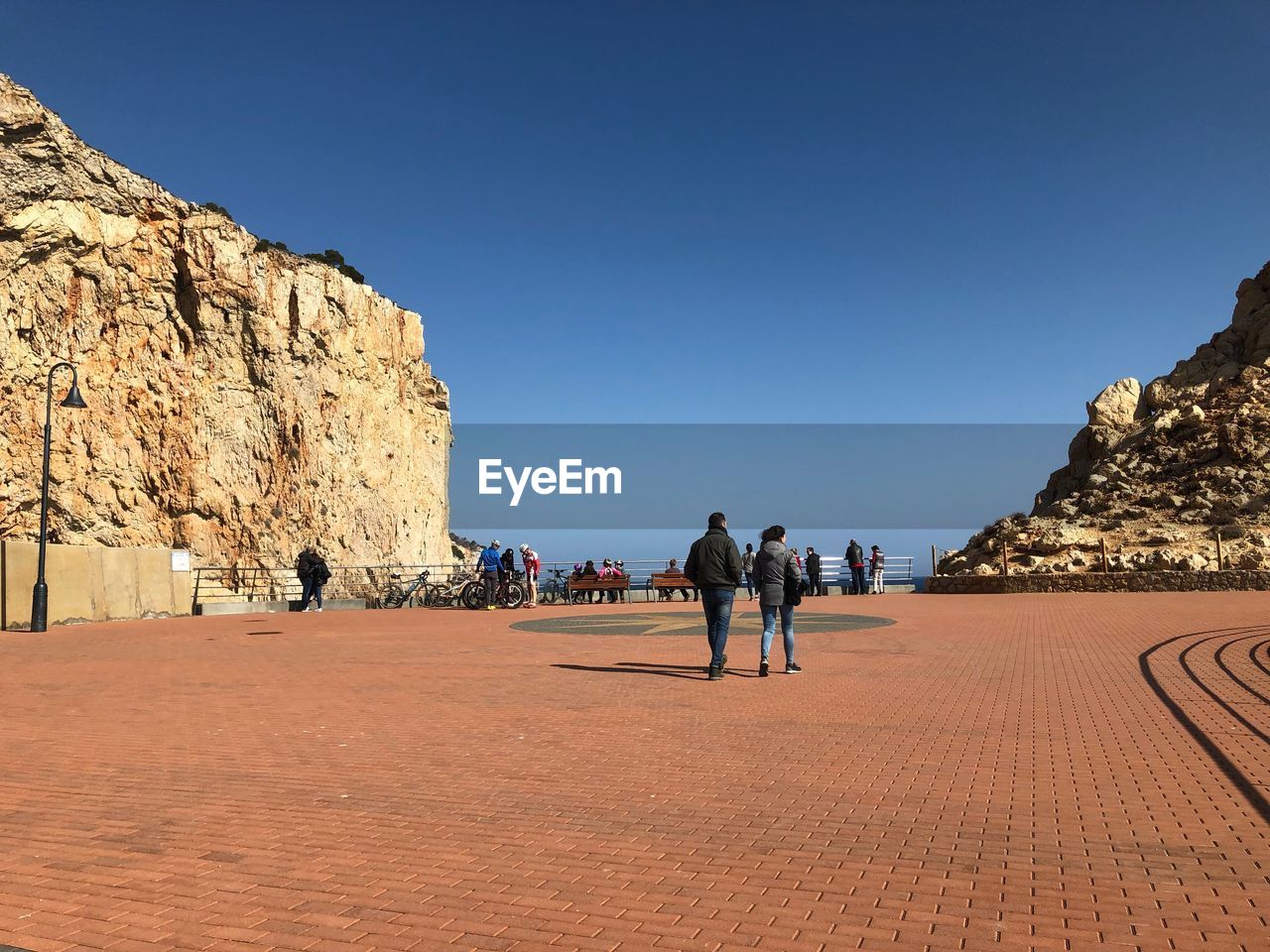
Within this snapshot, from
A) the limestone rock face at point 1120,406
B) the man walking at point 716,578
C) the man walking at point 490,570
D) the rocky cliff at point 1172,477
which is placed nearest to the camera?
the man walking at point 716,578

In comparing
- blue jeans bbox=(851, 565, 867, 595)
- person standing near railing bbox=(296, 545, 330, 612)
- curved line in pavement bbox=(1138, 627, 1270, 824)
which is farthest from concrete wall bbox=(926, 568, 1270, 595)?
person standing near railing bbox=(296, 545, 330, 612)

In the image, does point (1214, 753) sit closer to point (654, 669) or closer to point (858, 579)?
point (654, 669)

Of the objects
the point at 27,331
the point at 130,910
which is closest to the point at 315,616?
the point at 27,331

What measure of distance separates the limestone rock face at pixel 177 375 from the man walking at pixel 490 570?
1836 centimetres

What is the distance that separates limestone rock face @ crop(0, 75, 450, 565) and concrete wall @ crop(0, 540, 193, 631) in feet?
41.4

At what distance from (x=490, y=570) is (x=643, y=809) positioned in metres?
20.9

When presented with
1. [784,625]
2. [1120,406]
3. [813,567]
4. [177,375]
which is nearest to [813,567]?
[813,567]

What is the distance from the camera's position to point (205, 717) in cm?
902

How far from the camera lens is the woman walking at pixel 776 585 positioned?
1154cm

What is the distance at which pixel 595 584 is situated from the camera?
102 feet

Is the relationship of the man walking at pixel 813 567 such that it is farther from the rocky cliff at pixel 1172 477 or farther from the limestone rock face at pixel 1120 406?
the limestone rock face at pixel 1120 406

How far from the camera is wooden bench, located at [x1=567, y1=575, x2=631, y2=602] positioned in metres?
31.0

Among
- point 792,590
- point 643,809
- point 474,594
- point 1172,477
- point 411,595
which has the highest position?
point 1172,477

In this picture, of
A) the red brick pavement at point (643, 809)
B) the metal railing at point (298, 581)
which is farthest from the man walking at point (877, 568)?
the red brick pavement at point (643, 809)
